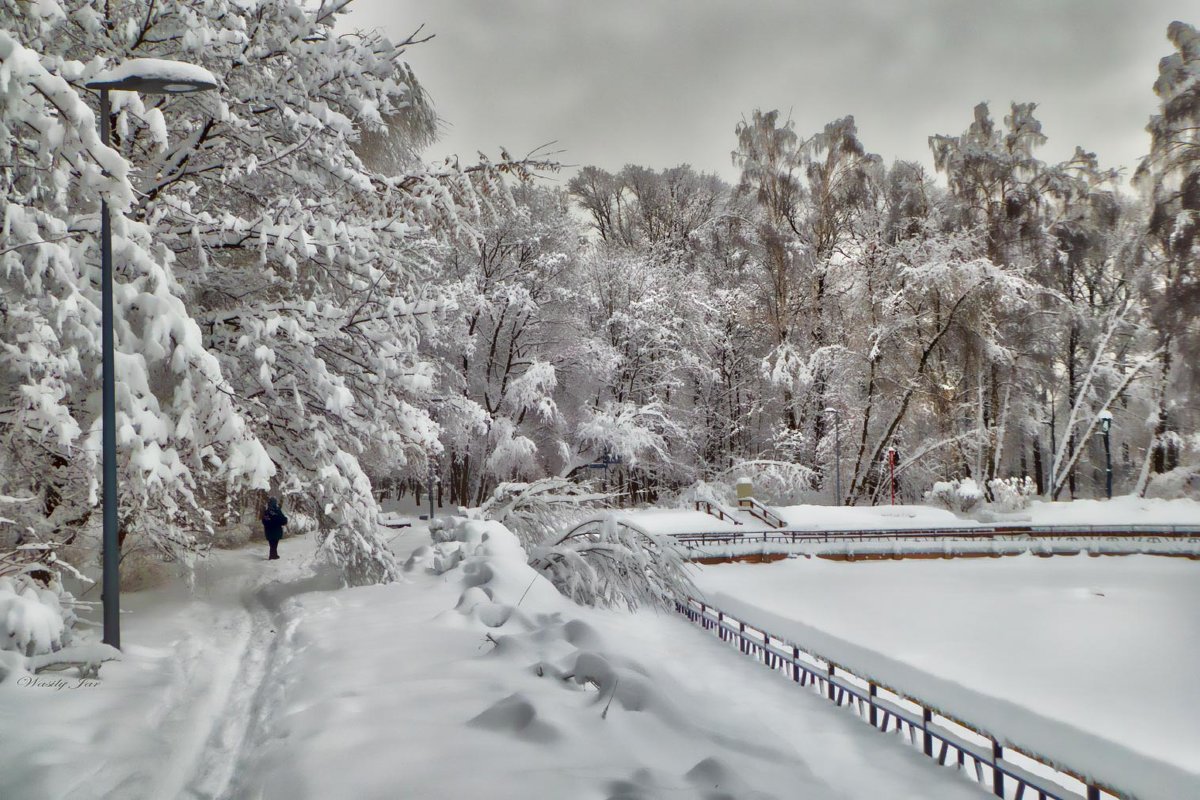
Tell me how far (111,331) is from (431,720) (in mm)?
4275

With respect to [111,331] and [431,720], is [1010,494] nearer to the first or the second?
[431,720]

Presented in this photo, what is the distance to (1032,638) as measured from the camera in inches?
553

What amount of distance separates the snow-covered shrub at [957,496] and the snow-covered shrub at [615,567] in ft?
76.0

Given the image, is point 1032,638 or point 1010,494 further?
point 1010,494

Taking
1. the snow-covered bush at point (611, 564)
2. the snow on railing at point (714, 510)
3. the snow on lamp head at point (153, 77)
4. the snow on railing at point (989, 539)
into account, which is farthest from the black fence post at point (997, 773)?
the snow on railing at point (714, 510)

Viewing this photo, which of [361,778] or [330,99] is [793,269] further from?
[361,778]

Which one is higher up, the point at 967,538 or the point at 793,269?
the point at 793,269

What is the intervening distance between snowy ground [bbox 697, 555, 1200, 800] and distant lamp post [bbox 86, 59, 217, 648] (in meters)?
6.30

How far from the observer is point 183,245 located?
8898mm

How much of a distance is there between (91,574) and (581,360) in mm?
20776

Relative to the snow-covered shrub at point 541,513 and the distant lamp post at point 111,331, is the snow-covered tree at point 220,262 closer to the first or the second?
the distant lamp post at point 111,331

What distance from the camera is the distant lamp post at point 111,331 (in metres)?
5.96

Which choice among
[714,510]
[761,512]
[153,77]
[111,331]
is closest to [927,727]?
[111,331]

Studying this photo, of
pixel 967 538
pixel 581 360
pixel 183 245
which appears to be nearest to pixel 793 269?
pixel 581 360
